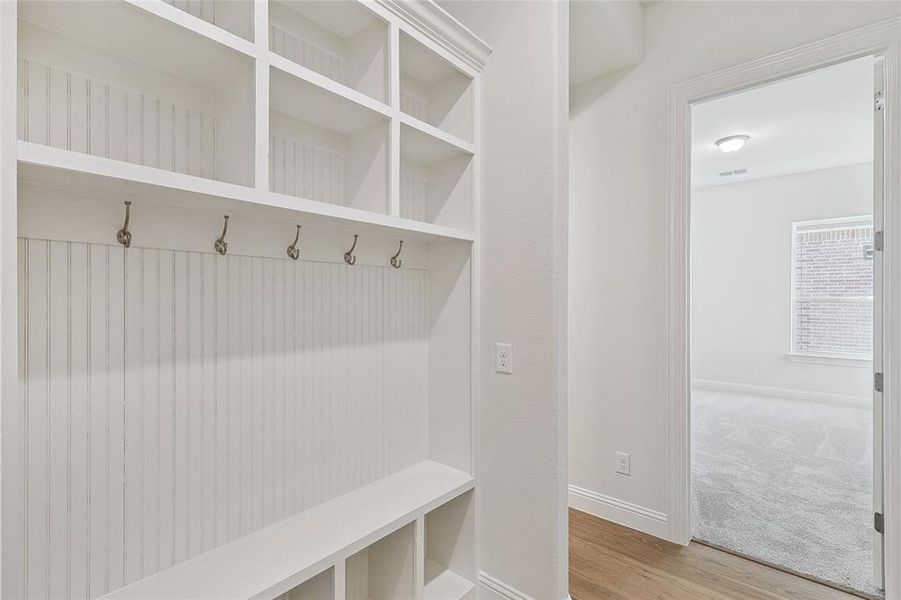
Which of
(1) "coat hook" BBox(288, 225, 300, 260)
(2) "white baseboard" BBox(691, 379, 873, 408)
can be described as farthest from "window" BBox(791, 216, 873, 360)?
(1) "coat hook" BBox(288, 225, 300, 260)

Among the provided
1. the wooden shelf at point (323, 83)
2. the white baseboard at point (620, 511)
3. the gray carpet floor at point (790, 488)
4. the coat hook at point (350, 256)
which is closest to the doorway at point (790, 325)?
the gray carpet floor at point (790, 488)

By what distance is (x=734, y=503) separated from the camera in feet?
8.91

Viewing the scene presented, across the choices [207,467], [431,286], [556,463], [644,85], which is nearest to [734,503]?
[556,463]

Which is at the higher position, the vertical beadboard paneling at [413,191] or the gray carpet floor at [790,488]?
the vertical beadboard paneling at [413,191]

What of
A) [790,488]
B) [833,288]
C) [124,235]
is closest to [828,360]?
[833,288]

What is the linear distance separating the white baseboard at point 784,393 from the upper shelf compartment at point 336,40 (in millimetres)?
5151

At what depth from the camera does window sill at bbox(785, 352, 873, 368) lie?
5090 mm

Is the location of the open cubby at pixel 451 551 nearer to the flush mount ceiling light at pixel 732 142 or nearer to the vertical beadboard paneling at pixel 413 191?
the vertical beadboard paneling at pixel 413 191

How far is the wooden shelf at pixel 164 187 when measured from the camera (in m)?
0.83

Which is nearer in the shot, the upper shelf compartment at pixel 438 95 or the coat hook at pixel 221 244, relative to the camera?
the coat hook at pixel 221 244

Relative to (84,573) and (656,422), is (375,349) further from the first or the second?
(656,422)

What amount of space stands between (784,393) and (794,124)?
138 inches

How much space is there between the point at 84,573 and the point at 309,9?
5.61 ft

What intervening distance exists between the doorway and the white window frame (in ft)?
0.05
